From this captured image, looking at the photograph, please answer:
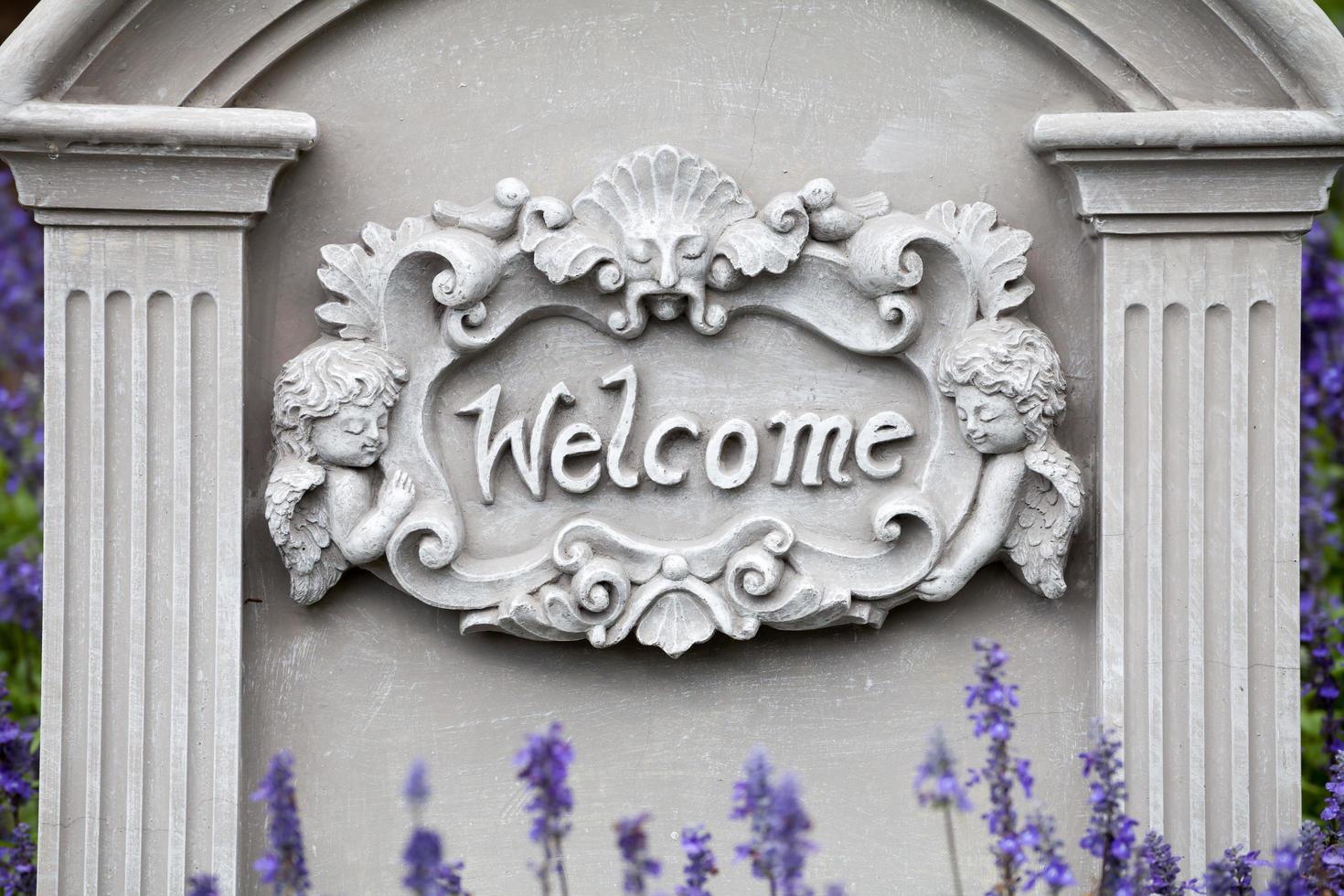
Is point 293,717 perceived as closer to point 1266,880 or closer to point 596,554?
point 596,554

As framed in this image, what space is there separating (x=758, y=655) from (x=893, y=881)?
0.56 meters

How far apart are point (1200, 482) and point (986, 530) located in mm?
455

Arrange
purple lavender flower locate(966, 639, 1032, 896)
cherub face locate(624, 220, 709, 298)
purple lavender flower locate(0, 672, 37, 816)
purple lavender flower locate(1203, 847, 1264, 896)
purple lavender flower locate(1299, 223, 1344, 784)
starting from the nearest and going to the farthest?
1. purple lavender flower locate(966, 639, 1032, 896)
2. purple lavender flower locate(1203, 847, 1264, 896)
3. cherub face locate(624, 220, 709, 298)
4. purple lavender flower locate(0, 672, 37, 816)
5. purple lavender flower locate(1299, 223, 1344, 784)

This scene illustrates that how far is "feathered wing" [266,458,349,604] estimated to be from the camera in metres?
3.06

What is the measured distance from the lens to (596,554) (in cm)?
315

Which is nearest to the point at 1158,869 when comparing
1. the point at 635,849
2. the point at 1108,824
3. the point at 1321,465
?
the point at 1108,824

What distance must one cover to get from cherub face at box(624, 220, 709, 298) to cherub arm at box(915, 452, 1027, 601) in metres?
0.72

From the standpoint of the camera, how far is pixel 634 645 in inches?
127

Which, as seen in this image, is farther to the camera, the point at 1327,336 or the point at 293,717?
the point at 1327,336

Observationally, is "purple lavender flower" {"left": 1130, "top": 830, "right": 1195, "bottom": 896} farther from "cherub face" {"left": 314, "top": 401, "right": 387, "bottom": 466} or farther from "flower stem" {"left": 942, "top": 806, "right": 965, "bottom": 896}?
"cherub face" {"left": 314, "top": 401, "right": 387, "bottom": 466}

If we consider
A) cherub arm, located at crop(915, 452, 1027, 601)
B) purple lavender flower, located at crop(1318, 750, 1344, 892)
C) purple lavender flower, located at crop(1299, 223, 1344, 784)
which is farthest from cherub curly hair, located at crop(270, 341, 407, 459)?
purple lavender flower, located at crop(1299, 223, 1344, 784)

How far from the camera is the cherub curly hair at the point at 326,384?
3.04 meters

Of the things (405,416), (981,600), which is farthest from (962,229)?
(405,416)

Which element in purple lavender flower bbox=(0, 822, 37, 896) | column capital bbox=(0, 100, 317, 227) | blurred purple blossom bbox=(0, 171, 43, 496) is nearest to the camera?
column capital bbox=(0, 100, 317, 227)
